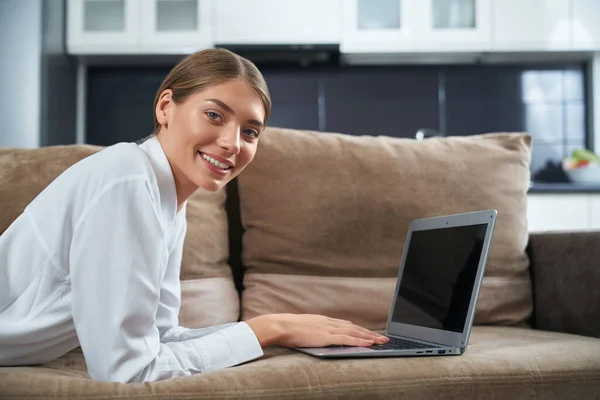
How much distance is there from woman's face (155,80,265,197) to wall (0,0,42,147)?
8.05 feet

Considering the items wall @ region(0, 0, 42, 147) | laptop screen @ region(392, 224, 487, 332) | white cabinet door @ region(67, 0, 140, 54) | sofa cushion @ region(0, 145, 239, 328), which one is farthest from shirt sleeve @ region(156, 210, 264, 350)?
white cabinet door @ region(67, 0, 140, 54)

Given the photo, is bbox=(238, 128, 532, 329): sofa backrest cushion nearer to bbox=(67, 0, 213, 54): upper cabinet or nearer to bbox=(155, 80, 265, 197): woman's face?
bbox=(155, 80, 265, 197): woman's face

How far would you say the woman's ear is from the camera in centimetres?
126

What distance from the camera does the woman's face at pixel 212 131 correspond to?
3.93ft

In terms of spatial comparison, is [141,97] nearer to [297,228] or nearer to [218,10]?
[218,10]

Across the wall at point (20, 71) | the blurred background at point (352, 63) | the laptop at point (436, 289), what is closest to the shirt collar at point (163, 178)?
the laptop at point (436, 289)

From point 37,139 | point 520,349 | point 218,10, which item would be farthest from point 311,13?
point 520,349

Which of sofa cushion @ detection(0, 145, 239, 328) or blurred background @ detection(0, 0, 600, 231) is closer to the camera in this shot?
sofa cushion @ detection(0, 145, 239, 328)

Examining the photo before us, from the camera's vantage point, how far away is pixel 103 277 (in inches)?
41.8

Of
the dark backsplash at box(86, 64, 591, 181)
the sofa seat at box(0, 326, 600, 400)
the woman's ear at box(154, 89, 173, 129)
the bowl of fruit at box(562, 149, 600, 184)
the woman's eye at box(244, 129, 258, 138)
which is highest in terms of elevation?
the dark backsplash at box(86, 64, 591, 181)

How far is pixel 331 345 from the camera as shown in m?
1.27

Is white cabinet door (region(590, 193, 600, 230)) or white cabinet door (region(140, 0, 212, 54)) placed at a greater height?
white cabinet door (region(140, 0, 212, 54))

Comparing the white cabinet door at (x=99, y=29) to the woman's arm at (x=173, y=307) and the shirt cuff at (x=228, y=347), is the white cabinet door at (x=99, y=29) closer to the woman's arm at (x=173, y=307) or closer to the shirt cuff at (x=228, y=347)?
the woman's arm at (x=173, y=307)

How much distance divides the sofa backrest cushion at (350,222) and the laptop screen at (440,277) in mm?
132
